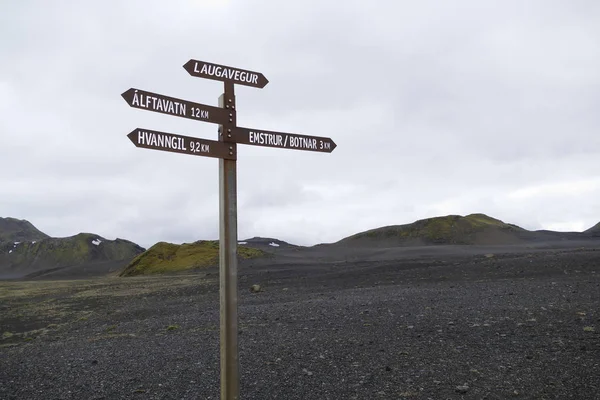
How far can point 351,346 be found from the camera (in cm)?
873

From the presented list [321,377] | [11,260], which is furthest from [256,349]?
[11,260]

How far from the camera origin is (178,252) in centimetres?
4675

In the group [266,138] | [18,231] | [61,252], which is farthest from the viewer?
[18,231]

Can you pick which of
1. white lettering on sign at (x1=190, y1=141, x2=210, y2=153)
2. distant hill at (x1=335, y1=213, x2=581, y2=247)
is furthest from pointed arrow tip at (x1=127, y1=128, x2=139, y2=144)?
distant hill at (x1=335, y1=213, x2=581, y2=247)

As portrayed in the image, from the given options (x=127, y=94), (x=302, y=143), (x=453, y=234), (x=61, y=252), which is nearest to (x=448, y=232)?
(x=453, y=234)

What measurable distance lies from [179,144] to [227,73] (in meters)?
1.02

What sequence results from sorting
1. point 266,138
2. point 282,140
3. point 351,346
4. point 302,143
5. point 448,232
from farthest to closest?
point 448,232 → point 351,346 → point 302,143 → point 282,140 → point 266,138

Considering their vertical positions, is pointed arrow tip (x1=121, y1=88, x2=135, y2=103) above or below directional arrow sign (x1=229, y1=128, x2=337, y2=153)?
above

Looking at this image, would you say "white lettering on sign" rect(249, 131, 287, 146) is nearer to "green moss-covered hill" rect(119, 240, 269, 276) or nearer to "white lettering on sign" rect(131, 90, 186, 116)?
"white lettering on sign" rect(131, 90, 186, 116)

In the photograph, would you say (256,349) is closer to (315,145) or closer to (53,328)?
(315,145)

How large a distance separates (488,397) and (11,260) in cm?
9858

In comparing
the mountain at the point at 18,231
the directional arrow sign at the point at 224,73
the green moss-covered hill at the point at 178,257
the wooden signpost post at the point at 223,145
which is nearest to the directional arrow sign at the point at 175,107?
the wooden signpost post at the point at 223,145

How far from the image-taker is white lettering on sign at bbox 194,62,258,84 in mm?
5391

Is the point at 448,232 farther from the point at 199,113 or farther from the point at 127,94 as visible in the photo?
the point at 127,94
